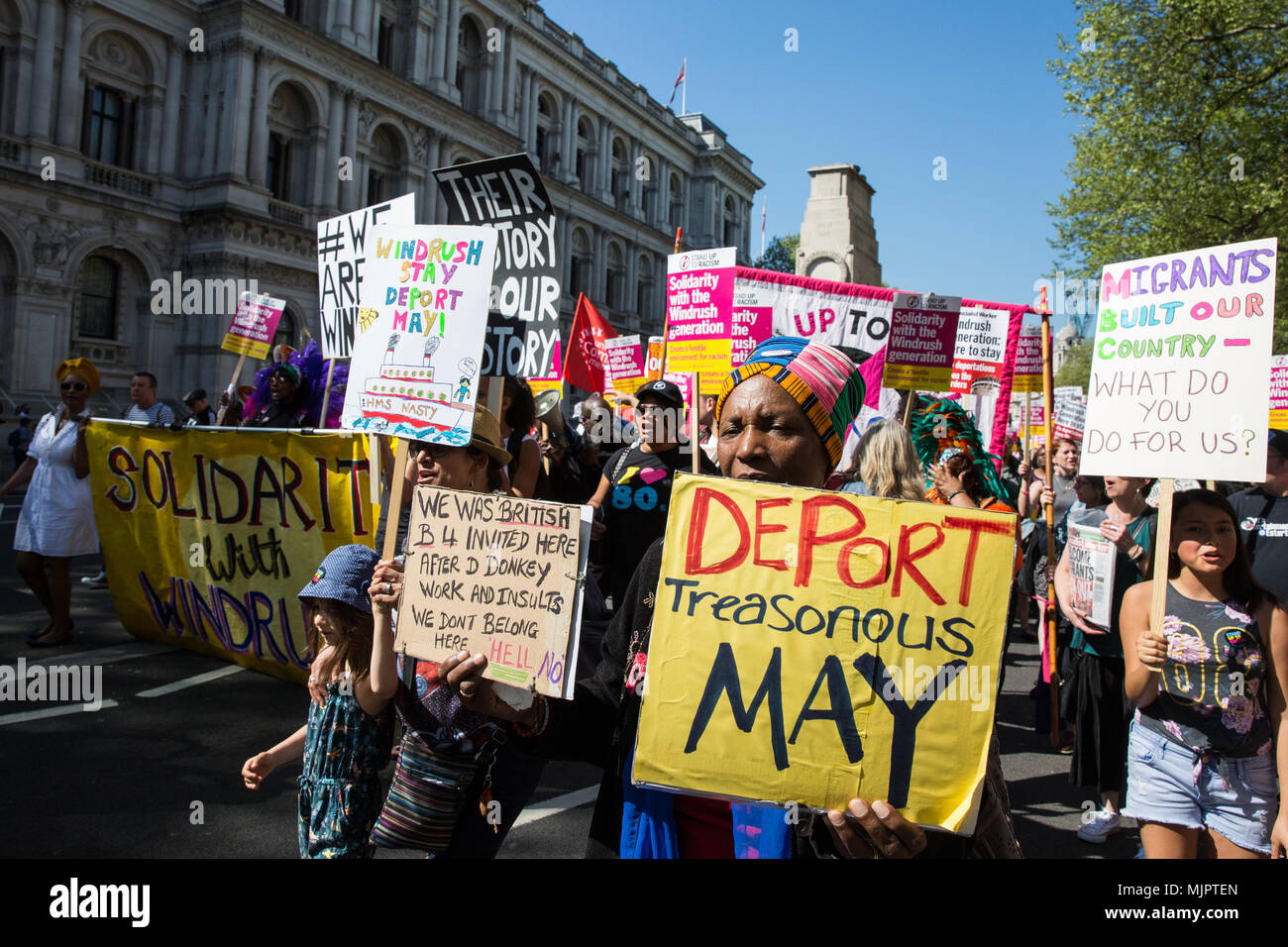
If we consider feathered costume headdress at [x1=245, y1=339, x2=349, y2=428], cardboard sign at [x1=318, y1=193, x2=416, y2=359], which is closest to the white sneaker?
cardboard sign at [x1=318, y1=193, x2=416, y2=359]

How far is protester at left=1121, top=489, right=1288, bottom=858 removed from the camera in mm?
2977

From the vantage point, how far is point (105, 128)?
84.6 feet

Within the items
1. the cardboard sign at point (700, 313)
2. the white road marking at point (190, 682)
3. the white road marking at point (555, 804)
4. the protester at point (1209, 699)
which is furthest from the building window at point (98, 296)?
the protester at point (1209, 699)

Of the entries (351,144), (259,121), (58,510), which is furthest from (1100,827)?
(351,144)

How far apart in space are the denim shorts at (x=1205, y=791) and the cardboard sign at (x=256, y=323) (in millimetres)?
9061

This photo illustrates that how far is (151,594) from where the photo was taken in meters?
6.38

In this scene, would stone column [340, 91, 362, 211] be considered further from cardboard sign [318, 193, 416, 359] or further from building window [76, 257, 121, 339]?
cardboard sign [318, 193, 416, 359]

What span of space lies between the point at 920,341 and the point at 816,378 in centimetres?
613

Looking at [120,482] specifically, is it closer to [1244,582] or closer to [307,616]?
[307,616]

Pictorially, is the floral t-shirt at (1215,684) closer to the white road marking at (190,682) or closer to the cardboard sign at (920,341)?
the cardboard sign at (920,341)

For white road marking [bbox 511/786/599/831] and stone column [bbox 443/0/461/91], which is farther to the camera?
stone column [bbox 443/0/461/91]

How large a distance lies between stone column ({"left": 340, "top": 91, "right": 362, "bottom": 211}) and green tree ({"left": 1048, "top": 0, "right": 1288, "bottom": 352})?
23.4 m
